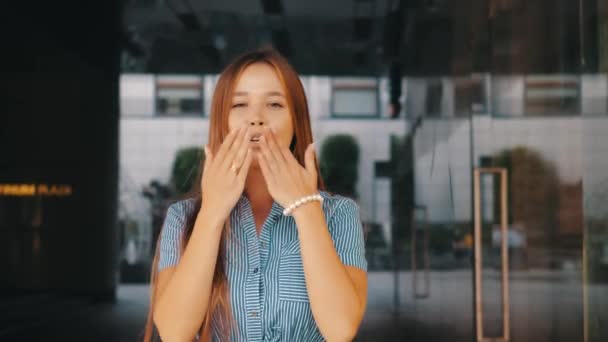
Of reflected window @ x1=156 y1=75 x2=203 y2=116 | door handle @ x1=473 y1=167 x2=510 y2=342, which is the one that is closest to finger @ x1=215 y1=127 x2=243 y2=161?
door handle @ x1=473 y1=167 x2=510 y2=342

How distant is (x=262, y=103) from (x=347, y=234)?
8.1 inches

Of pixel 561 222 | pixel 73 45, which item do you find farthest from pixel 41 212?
pixel 561 222

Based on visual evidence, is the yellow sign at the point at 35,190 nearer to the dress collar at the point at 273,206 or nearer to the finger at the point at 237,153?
the dress collar at the point at 273,206

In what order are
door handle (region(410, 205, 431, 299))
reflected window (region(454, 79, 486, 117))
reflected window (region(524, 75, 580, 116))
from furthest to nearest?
door handle (region(410, 205, 431, 299)), reflected window (region(454, 79, 486, 117)), reflected window (region(524, 75, 580, 116))

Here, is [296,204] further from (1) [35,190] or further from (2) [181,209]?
(1) [35,190]

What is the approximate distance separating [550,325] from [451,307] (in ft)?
5.46

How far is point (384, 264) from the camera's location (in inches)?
305

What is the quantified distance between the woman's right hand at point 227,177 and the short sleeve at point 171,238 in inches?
5.0

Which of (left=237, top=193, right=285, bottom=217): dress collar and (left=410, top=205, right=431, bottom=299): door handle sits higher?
(left=237, top=193, right=285, bottom=217): dress collar

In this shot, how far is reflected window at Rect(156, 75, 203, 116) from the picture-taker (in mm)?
7695

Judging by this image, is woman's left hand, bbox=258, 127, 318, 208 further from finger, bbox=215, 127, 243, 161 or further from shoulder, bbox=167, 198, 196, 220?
shoulder, bbox=167, 198, 196, 220

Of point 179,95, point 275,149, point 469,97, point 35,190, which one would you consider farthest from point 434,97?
point 275,149

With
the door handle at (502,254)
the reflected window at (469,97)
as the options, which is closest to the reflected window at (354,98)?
the reflected window at (469,97)

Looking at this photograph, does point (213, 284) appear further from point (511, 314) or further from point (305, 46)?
point (305, 46)
